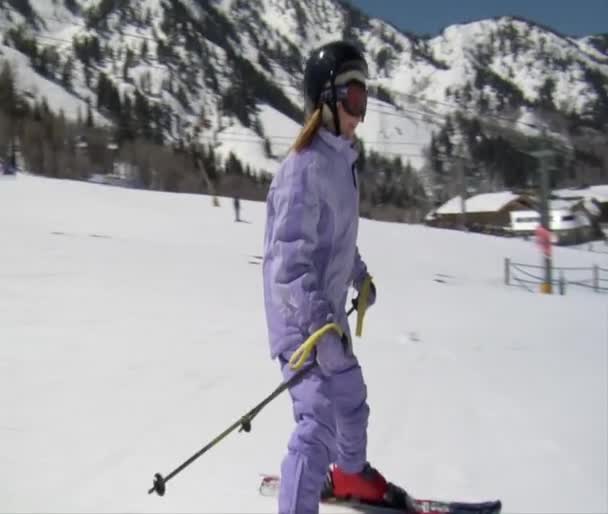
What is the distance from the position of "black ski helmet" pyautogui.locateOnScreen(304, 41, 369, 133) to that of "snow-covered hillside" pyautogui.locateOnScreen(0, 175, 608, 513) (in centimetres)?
158

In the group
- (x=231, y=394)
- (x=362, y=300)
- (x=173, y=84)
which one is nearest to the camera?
(x=362, y=300)

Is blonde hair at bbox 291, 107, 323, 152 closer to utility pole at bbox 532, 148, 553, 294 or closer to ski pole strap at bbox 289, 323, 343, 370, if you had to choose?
ski pole strap at bbox 289, 323, 343, 370

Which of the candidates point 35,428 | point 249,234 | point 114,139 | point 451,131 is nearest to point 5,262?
point 35,428

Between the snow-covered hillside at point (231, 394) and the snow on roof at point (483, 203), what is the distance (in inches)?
2731

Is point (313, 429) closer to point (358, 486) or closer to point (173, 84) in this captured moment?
point (358, 486)

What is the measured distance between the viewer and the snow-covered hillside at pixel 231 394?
272cm

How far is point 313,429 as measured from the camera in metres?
2.09

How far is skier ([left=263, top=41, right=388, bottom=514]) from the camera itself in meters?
2.05

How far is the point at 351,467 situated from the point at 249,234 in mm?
18534

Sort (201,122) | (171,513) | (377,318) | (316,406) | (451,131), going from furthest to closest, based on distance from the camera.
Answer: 1. (451,131)
2. (201,122)
3. (377,318)
4. (171,513)
5. (316,406)

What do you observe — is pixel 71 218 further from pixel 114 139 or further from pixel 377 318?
pixel 114 139

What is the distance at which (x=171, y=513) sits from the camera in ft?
7.87

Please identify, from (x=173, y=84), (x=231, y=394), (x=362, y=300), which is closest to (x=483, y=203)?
(x=231, y=394)

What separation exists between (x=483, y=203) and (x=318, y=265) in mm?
81356
